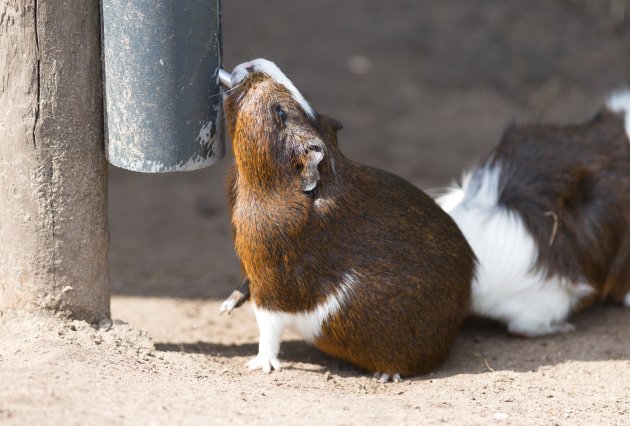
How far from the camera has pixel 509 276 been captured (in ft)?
16.3

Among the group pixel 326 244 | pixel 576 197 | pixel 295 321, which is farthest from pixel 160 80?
pixel 576 197

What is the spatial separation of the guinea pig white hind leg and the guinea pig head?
0.63 metres

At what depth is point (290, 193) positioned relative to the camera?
13.1 feet

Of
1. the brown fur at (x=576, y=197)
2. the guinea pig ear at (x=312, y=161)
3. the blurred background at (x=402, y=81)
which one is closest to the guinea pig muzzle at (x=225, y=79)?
the guinea pig ear at (x=312, y=161)

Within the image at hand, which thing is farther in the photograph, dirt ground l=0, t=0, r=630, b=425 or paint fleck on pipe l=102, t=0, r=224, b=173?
paint fleck on pipe l=102, t=0, r=224, b=173

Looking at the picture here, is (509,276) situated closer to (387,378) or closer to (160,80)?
(387,378)

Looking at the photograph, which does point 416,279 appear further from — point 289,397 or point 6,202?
point 6,202

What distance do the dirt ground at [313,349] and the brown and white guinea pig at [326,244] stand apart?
0.73 ft

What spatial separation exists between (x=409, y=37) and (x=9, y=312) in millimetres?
6206

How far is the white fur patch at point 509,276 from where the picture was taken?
16.2ft

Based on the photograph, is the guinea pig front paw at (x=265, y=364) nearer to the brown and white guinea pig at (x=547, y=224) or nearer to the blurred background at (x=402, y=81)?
the brown and white guinea pig at (x=547, y=224)

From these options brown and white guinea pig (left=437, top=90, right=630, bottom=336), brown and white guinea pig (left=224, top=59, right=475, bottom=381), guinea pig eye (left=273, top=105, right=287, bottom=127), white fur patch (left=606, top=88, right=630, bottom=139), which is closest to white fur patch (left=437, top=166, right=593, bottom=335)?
brown and white guinea pig (left=437, top=90, right=630, bottom=336)

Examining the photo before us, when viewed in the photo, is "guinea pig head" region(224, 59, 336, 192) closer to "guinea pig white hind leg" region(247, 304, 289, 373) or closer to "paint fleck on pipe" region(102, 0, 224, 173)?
"paint fleck on pipe" region(102, 0, 224, 173)

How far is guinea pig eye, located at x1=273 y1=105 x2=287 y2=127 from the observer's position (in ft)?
13.1
